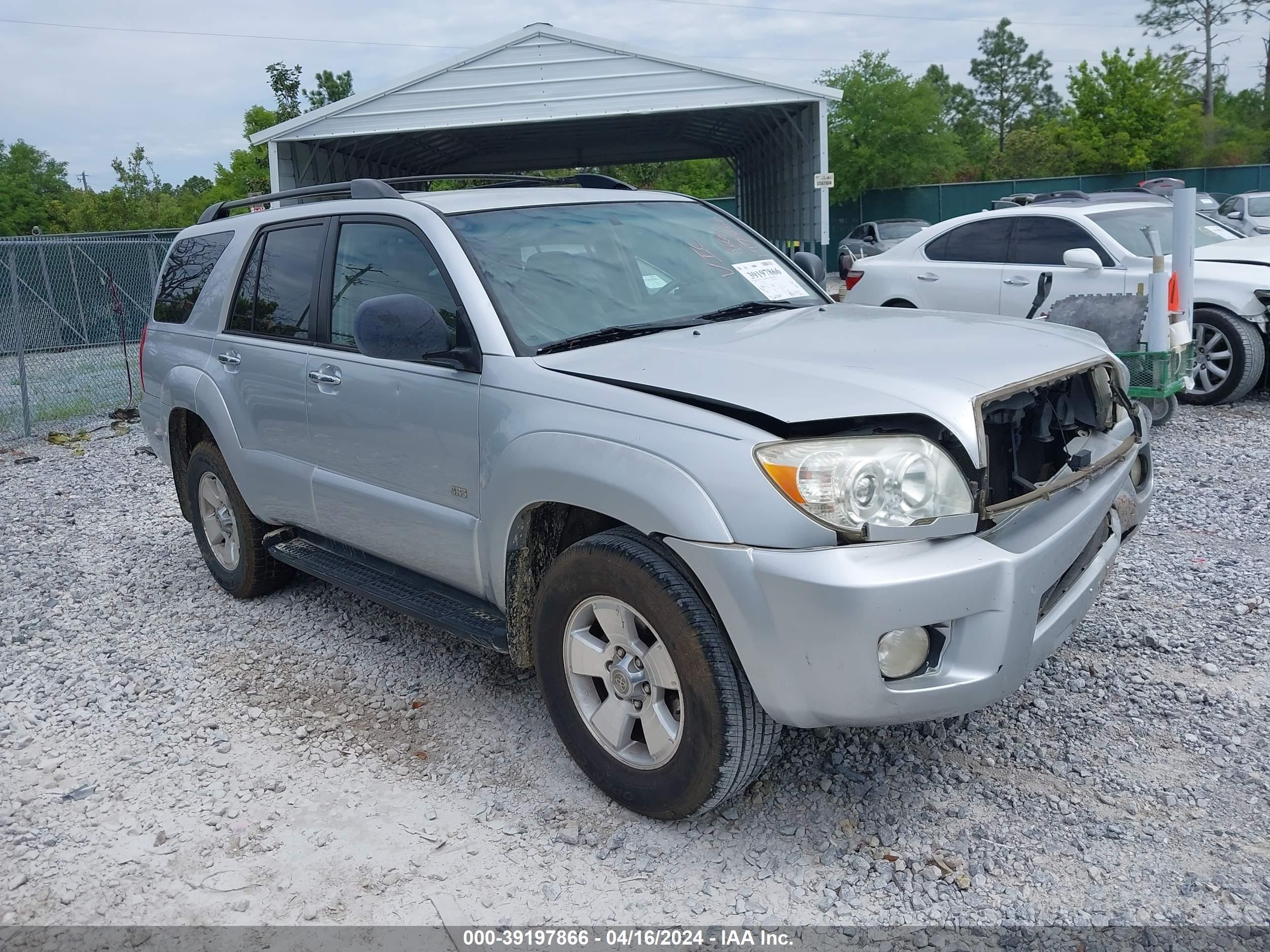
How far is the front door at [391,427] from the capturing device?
3.59 m

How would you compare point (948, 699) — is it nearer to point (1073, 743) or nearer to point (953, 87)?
point (1073, 743)

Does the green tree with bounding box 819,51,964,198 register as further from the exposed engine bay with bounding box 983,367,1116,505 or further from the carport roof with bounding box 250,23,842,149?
the exposed engine bay with bounding box 983,367,1116,505

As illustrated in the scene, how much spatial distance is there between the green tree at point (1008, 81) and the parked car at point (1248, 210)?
2729 inches

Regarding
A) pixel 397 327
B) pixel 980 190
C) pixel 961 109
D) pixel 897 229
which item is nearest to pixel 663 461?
pixel 397 327

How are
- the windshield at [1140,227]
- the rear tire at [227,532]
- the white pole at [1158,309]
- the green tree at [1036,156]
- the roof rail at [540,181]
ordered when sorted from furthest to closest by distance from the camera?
the green tree at [1036,156]
the windshield at [1140,227]
the white pole at [1158,309]
the rear tire at [227,532]
the roof rail at [540,181]

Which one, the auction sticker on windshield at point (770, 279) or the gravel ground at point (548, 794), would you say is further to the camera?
the auction sticker on windshield at point (770, 279)

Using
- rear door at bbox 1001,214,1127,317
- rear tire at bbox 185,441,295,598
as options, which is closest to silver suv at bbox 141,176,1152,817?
rear tire at bbox 185,441,295,598

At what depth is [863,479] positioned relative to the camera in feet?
8.75

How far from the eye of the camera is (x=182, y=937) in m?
2.81

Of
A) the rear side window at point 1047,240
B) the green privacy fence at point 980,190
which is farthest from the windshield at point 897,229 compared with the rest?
the rear side window at point 1047,240

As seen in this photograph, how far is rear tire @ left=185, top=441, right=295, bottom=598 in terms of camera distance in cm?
509

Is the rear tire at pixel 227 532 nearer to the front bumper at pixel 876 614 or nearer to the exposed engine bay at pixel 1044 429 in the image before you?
the front bumper at pixel 876 614

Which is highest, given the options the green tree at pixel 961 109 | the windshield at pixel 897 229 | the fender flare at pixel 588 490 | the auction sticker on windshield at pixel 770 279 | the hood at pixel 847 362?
the green tree at pixel 961 109

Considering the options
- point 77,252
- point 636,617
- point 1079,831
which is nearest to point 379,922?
point 636,617
